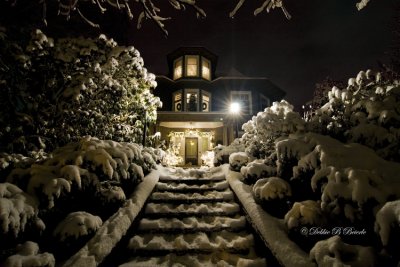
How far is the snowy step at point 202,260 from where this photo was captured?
389 centimetres

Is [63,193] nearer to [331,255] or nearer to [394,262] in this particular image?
[331,255]

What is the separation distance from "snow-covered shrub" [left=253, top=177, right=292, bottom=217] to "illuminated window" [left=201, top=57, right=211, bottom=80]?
17433mm

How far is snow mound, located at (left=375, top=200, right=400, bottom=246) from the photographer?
8.30ft

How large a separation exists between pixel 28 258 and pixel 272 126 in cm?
617

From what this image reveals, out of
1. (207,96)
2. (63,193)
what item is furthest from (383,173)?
(207,96)

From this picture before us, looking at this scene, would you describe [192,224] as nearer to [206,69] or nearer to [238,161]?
[238,161]

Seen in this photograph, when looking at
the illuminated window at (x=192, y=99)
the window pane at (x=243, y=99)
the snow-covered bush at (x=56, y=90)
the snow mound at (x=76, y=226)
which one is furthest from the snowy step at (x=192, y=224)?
the window pane at (x=243, y=99)

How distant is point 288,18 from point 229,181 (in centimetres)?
475

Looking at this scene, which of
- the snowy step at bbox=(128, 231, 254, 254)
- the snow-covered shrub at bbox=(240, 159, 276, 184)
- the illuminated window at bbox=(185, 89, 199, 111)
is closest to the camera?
the snowy step at bbox=(128, 231, 254, 254)

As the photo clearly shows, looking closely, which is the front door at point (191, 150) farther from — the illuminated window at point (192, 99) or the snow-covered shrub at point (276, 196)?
the snow-covered shrub at point (276, 196)

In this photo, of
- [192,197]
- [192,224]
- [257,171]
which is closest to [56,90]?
[192,197]

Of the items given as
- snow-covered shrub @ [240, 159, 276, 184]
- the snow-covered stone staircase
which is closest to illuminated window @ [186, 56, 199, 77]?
the snow-covered stone staircase

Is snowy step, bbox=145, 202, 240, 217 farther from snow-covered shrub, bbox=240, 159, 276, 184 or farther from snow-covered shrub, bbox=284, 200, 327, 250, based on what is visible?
snow-covered shrub, bbox=284, 200, 327, 250

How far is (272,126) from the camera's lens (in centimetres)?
718
